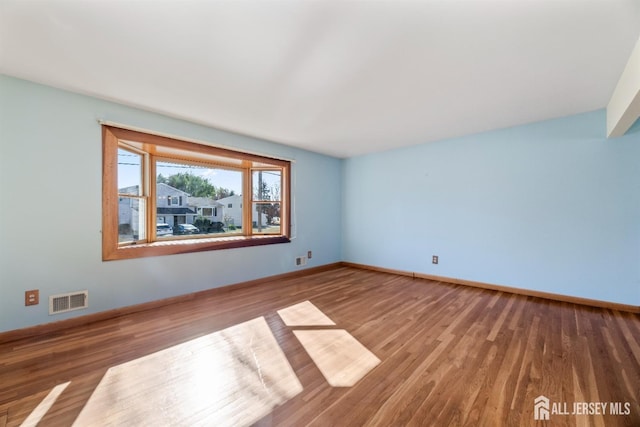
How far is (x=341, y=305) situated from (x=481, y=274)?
2238 mm

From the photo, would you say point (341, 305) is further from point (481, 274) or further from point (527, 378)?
point (481, 274)

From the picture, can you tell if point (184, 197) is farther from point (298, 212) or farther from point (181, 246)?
point (298, 212)

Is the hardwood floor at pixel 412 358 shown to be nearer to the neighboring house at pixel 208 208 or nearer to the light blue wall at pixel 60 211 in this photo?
the light blue wall at pixel 60 211

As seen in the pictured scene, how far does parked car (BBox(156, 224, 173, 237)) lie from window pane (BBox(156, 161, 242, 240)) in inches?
0.5

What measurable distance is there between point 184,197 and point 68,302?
1.71m

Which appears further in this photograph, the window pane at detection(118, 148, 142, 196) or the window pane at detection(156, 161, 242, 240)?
the window pane at detection(156, 161, 242, 240)

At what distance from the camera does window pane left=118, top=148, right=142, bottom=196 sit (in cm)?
296

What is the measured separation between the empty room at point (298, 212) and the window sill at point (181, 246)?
0.08ft

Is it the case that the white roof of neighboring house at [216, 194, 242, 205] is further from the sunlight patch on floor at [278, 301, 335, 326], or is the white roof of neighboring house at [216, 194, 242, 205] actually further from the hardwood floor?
the sunlight patch on floor at [278, 301, 335, 326]

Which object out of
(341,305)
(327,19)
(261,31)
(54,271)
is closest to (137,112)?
(54,271)

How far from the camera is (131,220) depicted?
314cm

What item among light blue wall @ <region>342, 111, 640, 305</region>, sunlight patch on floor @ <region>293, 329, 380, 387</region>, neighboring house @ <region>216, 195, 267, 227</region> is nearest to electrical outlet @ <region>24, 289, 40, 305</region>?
neighboring house @ <region>216, 195, 267, 227</region>

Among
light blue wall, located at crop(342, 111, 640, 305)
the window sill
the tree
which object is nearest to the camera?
the window sill

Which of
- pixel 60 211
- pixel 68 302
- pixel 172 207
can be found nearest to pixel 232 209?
pixel 172 207
